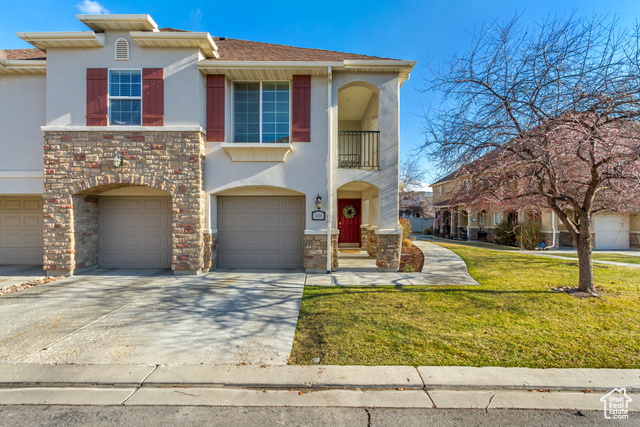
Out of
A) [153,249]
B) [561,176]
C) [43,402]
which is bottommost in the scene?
[43,402]

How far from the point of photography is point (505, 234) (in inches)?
727

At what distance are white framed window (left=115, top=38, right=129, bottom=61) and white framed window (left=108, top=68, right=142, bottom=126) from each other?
1.48ft

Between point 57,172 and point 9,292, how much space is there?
3224 millimetres

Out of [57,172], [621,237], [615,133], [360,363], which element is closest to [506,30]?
[615,133]

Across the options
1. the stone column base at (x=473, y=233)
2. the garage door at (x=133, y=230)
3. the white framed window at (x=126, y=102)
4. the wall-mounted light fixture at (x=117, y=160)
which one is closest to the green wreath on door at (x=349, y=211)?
the garage door at (x=133, y=230)

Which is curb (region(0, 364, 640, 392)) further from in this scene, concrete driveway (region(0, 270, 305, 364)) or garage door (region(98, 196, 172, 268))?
garage door (region(98, 196, 172, 268))

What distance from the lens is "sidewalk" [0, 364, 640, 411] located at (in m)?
3.04

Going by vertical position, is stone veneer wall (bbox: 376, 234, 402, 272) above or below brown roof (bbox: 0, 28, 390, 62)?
below

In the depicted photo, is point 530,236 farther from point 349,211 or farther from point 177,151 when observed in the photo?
point 177,151

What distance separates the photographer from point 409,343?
4.14 metres

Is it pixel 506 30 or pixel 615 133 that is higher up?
pixel 506 30

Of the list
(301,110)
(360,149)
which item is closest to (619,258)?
(360,149)

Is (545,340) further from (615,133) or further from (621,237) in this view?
(621,237)

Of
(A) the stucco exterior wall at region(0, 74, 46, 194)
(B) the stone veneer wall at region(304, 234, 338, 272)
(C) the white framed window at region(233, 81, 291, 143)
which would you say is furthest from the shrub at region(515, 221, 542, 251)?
Result: (A) the stucco exterior wall at region(0, 74, 46, 194)
